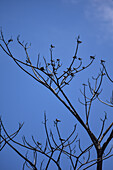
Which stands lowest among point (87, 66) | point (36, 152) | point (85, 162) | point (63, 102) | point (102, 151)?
point (36, 152)

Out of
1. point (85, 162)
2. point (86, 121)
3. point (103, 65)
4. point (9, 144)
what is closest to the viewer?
point (9, 144)

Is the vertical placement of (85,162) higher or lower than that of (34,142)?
higher

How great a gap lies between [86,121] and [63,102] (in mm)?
440

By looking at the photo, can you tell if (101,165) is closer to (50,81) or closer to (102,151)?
(102,151)

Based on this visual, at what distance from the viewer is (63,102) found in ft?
10.6

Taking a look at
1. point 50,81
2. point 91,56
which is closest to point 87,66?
point 91,56

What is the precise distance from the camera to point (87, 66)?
3594mm

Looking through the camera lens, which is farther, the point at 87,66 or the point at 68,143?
Answer: the point at 87,66

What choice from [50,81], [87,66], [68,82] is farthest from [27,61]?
[87,66]

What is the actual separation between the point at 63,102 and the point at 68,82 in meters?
0.45

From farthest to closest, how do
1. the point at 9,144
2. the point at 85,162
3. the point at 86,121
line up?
1. the point at 86,121
2. the point at 85,162
3. the point at 9,144

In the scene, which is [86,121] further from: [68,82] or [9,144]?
[9,144]

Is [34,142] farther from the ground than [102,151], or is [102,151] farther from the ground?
[102,151]

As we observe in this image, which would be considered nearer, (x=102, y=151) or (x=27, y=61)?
(x=102, y=151)
